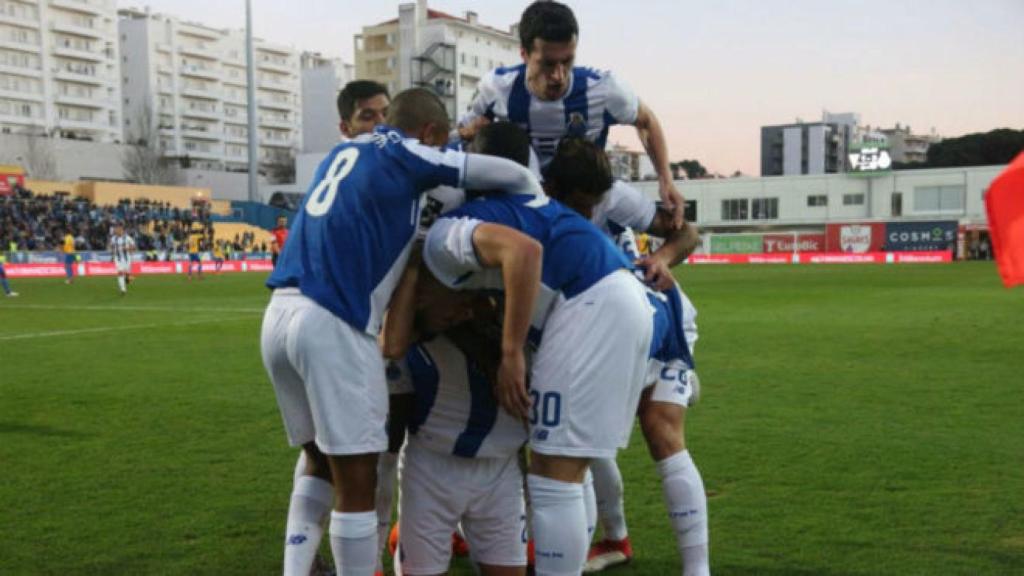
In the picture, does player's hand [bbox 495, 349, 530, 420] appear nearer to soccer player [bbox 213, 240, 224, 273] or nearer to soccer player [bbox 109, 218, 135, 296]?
soccer player [bbox 109, 218, 135, 296]

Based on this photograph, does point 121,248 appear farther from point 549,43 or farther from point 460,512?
point 460,512

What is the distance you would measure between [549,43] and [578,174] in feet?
3.44

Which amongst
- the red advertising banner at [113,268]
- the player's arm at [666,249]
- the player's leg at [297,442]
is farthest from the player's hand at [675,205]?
the red advertising banner at [113,268]

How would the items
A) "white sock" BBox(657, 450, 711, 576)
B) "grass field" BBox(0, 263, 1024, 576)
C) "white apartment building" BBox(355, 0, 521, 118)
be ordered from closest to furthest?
"white sock" BBox(657, 450, 711, 576) → "grass field" BBox(0, 263, 1024, 576) → "white apartment building" BBox(355, 0, 521, 118)

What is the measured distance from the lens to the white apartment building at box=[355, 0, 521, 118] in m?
97.4

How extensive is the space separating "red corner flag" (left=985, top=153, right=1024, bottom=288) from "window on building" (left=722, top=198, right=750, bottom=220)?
257 feet

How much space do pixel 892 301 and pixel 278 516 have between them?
62.2ft

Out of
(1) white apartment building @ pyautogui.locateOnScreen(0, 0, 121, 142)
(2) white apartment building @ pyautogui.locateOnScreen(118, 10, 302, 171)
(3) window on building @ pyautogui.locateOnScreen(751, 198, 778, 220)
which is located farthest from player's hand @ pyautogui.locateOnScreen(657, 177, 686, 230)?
(2) white apartment building @ pyautogui.locateOnScreen(118, 10, 302, 171)

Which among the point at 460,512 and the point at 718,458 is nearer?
the point at 460,512

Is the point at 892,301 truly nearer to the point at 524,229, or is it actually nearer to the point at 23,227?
the point at 524,229

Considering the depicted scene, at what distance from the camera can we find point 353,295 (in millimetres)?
3250

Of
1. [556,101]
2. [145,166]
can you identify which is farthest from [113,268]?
[145,166]

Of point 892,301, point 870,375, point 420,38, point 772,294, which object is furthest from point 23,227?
point 420,38

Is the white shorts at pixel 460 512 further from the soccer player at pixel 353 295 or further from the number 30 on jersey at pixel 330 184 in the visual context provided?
the number 30 on jersey at pixel 330 184
